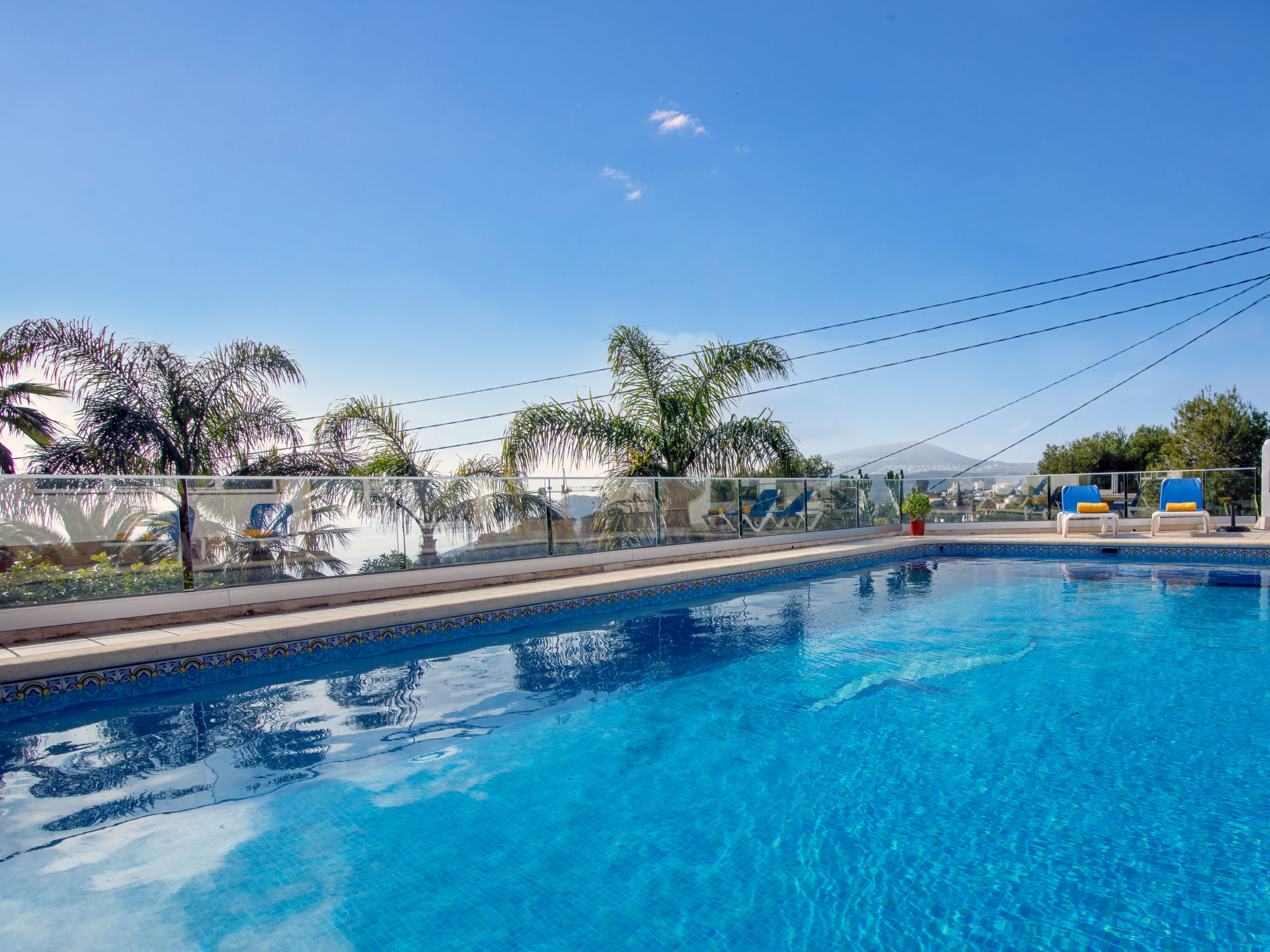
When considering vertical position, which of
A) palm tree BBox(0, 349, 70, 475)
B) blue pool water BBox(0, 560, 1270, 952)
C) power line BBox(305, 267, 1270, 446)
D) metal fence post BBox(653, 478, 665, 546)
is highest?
power line BBox(305, 267, 1270, 446)

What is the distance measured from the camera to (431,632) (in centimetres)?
668

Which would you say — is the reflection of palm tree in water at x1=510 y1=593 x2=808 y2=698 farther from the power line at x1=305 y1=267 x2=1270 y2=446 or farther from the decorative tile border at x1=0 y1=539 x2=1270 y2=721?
the power line at x1=305 y1=267 x2=1270 y2=446

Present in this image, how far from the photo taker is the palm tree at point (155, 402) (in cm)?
910

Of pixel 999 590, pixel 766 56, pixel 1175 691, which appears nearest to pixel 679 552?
pixel 999 590

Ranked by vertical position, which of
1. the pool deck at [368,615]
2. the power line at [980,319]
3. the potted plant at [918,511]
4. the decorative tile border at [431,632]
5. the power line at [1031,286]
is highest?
the power line at [1031,286]

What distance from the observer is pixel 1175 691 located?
16.1ft

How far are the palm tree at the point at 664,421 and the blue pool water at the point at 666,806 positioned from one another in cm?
572

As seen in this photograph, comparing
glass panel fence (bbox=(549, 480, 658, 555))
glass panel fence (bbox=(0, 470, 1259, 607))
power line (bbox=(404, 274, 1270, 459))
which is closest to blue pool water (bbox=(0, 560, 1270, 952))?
glass panel fence (bbox=(0, 470, 1259, 607))

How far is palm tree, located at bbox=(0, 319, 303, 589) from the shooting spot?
9102mm

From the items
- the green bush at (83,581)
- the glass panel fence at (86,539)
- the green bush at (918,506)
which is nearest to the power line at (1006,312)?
the green bush at (918,506)

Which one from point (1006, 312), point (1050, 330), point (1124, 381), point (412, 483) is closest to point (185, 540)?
point (412, 483)

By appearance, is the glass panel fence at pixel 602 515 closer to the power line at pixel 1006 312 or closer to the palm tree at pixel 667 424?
the palm tree at pixel 667 424

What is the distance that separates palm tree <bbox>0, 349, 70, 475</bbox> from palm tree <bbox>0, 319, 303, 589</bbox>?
397 millimetres

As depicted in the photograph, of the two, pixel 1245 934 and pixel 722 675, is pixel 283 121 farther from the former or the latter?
pixel 1245 934
